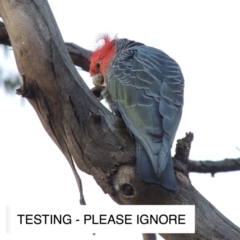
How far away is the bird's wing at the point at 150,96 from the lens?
385 centimetres

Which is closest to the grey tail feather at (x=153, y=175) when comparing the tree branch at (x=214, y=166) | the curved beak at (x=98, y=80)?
the tree branch at (x=214, y=166)

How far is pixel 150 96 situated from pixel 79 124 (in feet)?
2.27

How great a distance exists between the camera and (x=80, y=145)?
3.75 m

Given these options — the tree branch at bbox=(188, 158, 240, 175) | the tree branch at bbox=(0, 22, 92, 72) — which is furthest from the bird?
the tree branch at bbox=(188, 158, 240, 175)

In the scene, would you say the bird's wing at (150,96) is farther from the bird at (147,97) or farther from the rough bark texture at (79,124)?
the rough bark texture at (79,124)

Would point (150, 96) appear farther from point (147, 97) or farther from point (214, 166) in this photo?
point (214, 166)

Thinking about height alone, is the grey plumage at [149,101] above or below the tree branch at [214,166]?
above

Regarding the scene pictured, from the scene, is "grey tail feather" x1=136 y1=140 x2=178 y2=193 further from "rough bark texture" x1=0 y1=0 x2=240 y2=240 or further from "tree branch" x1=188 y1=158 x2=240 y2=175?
"tree branch" x1=188 y1=158 x2=240 y2=175

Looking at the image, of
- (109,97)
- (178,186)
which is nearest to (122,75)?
(109,97)

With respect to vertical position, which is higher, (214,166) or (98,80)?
(98,80)

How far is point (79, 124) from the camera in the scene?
148 inches

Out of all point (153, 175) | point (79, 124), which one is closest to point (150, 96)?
point (79, 124)

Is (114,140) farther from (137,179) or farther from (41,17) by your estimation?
(41,17)

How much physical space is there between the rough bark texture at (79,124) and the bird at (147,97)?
8 centimetres
